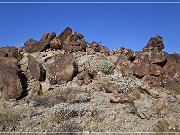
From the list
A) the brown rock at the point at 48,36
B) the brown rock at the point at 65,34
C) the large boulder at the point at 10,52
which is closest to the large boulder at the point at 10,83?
the large boulder at the point at 10,52

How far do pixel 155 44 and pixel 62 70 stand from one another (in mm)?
8037

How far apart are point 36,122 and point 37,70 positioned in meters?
6.39

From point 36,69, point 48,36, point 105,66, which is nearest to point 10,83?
point 36,69

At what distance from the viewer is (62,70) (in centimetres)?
2309

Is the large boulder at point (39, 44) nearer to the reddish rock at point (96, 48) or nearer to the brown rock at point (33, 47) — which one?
the brown rock at point (33, 47)

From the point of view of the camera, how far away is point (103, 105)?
19.2 meters

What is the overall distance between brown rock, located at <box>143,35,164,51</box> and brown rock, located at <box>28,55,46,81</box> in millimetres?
8310

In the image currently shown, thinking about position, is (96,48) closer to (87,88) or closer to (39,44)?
(39,44)

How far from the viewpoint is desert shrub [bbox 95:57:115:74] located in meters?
24.1

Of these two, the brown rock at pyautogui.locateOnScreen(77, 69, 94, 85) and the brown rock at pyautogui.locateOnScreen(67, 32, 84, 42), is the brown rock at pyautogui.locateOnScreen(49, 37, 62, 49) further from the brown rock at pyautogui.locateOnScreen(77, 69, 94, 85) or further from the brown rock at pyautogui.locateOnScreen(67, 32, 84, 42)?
the brown rock at pyautogui.locateOnScreen(77, 69, 94, 85)

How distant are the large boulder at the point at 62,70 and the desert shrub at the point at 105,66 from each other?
1.75 metres

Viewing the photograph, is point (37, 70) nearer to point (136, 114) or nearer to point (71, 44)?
point (71, 44)

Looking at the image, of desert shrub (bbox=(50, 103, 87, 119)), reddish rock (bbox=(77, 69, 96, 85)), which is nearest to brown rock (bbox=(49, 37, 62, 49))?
reddish rock (bbox=(77, 69, 96, 85))

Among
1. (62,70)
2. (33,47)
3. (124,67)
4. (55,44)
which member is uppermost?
(55,44)
